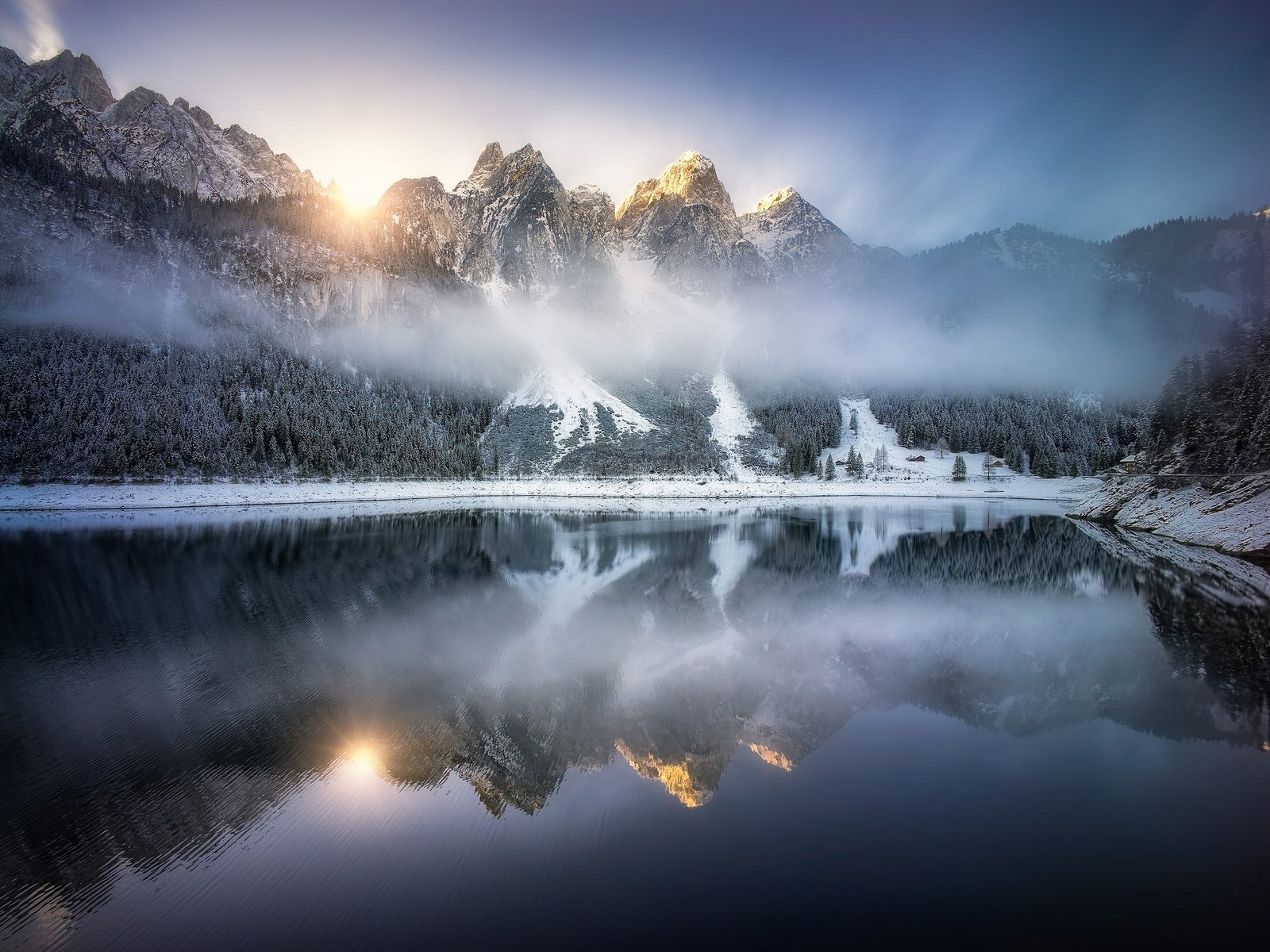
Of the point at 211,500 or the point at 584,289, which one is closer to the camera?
the point at 211,500

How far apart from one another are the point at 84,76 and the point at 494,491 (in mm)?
199985

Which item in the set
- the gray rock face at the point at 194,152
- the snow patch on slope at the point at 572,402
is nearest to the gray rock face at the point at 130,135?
the gray rock face at the point at 194,152

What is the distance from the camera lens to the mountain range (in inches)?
3944

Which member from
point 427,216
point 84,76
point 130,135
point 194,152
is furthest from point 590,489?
point 84,76

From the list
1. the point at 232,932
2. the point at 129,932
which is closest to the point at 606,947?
the point at 232,932

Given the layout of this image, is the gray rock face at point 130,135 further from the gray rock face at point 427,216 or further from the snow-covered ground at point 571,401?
the snow-covered ground at point 571,401

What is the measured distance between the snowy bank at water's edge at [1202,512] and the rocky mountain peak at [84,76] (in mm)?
245819

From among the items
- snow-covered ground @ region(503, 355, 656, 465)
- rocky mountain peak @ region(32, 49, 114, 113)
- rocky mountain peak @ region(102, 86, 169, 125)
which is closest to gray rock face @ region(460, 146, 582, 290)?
snow-covered ground @ region(503, 355, 656, 465)

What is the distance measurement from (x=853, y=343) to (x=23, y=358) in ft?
577

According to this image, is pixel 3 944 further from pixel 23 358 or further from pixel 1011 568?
pixel 23 358

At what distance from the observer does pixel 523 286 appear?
152m

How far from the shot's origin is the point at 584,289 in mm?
157500

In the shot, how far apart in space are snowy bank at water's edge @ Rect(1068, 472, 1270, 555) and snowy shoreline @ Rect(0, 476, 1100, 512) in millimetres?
34564

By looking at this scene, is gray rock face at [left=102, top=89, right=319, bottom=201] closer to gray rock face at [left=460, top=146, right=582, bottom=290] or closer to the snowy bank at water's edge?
gray rock face at [left=460, top=146, right=582, bottom=290]
